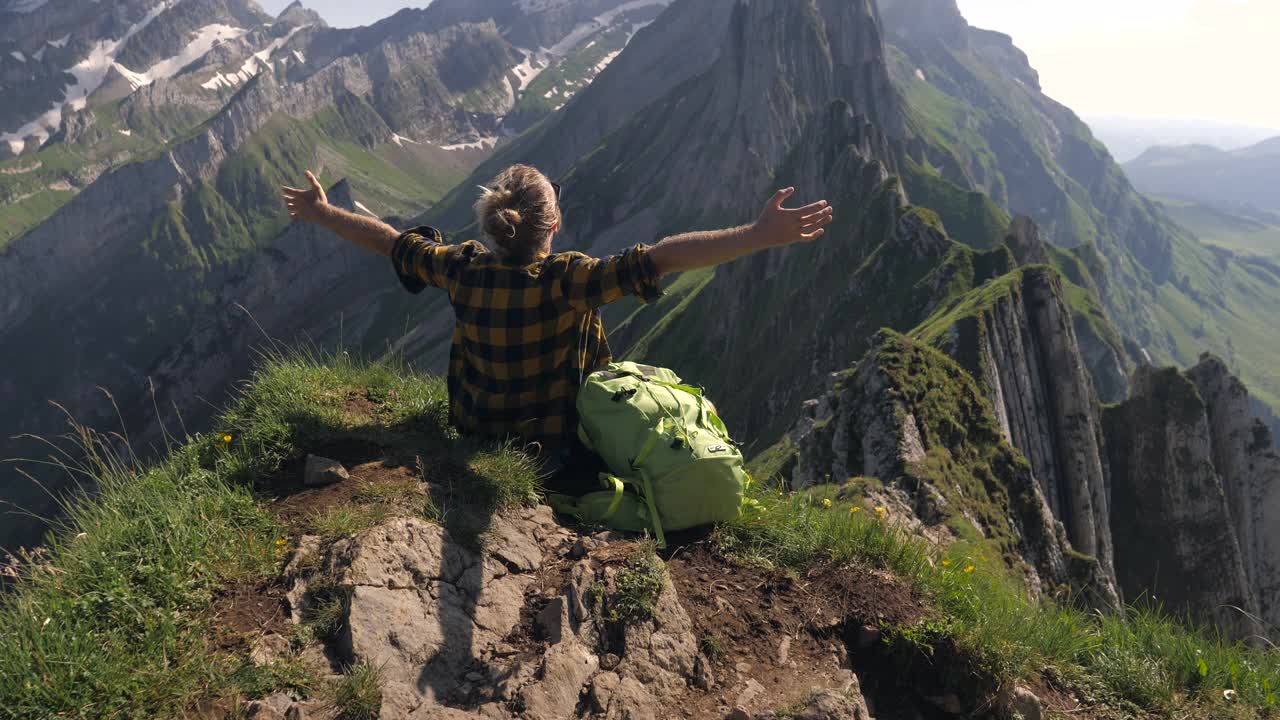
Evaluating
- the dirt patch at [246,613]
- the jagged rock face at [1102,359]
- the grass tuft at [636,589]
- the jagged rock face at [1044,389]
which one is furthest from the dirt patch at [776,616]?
the jagged rock face at [1102,359]

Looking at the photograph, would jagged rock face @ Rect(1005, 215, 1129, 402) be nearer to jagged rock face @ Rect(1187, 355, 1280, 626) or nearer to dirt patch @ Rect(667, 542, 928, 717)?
jagged rock face @ Rect(1187, 355, 1280, 626)

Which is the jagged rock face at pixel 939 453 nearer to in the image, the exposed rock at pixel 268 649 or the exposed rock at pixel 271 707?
the exposed rock at pixel 268 649

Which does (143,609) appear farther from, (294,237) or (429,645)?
(294,237)

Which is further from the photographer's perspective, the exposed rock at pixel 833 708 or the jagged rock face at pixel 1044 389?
the jagged rock face at pixel 1044 389

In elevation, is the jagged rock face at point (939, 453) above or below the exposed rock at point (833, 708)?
below

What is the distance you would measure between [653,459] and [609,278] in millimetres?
1602

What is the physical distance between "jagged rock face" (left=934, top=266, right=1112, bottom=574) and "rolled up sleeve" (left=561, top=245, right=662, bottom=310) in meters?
26.6

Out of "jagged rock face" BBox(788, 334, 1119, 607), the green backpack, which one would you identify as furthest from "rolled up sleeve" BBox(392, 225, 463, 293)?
"jagged rock face" BBox(788, 334, 1119, 607)

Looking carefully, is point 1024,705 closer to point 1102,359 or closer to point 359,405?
point 359,405

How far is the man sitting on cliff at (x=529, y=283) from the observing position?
581cm

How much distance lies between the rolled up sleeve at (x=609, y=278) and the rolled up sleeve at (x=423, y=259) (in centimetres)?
126

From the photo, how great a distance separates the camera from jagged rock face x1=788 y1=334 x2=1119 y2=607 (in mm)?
20781

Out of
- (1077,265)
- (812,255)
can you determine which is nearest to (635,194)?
(1077,265)

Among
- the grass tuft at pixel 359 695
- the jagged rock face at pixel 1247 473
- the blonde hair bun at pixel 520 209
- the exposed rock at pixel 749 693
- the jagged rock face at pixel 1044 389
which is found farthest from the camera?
the jagged rock face at pixel 1247 473
